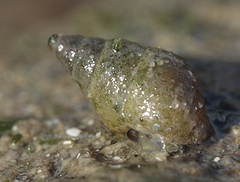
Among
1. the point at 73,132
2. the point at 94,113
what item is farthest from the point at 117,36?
the point at 73,132

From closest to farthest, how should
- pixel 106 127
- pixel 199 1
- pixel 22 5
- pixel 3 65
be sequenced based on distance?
pixel 106 127 → pixel 3 65 → pixel 199 1 → pixel 22 5

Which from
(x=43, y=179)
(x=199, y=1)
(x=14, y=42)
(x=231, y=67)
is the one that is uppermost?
(x=199, y=1)

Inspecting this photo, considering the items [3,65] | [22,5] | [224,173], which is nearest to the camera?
[224,173]

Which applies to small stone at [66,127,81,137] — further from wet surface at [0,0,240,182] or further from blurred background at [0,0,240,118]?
blurred background at [0,0,240,118]

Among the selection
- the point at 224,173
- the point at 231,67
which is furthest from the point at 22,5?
Answer: the point at 224,173

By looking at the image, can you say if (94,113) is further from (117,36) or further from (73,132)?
(117,36)

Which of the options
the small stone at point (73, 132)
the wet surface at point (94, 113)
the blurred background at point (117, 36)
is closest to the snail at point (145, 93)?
the wet surface at point (94, 113)

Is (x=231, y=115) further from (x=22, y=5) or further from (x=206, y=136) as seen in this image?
(x=22, y=5)

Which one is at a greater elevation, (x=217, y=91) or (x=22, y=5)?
(x=22, y=5)

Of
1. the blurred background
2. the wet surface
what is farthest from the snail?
the blurred background
